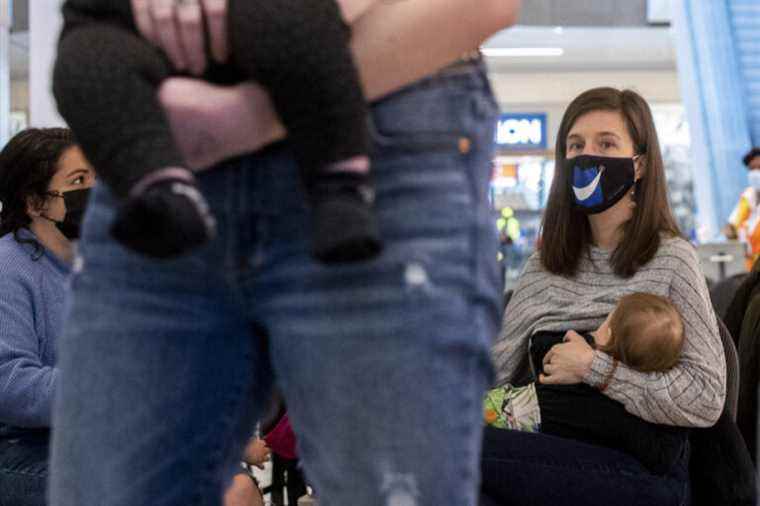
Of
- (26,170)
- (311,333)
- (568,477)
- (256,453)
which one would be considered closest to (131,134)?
(311,333)

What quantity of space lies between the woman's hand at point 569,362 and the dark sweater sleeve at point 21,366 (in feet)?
3.73

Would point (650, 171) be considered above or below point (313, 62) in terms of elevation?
below

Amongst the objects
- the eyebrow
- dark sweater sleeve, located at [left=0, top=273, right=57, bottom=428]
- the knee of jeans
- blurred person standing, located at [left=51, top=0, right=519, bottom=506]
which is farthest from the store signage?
the knee of jeans

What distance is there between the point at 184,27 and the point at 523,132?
12976 millimetres

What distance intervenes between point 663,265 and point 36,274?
1.52 metres

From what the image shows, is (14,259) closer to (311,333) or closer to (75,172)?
(75,172)

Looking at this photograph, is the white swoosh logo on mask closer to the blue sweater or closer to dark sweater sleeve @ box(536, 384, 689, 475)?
dark sweater sleeve @ box(536, 384, 689, 475)

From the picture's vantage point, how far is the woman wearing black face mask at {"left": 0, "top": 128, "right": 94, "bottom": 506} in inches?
92.1

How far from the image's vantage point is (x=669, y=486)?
2291 millimetres

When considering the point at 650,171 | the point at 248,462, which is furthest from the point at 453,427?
the point at 248,462

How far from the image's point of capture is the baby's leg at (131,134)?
0.76 m

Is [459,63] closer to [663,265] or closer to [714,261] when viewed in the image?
[663,265]

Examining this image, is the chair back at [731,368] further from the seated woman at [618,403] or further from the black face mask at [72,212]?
the black face mask at [72,212]

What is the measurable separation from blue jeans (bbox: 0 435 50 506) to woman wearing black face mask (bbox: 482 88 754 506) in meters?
1.00
